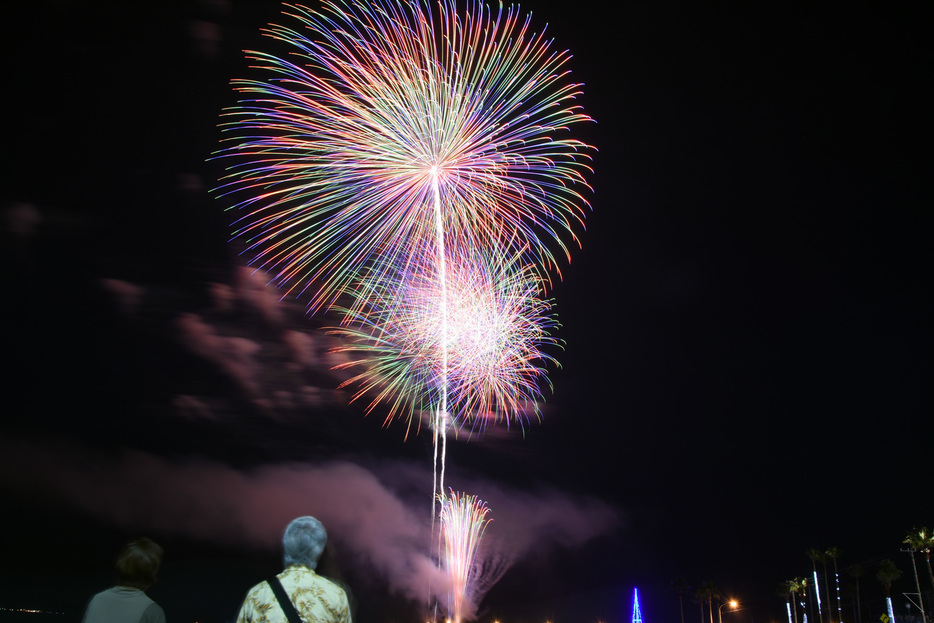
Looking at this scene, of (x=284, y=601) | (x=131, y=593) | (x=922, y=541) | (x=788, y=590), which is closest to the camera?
(x=284, y=601)

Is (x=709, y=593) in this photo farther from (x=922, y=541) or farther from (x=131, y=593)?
(x=131, y=593)

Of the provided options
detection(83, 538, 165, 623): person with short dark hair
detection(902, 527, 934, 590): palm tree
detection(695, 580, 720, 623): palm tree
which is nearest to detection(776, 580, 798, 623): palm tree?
detection(695, 580, 720, 623): palm tree

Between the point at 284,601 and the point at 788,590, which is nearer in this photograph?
the point at 284,601

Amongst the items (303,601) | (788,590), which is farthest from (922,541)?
(303,601)

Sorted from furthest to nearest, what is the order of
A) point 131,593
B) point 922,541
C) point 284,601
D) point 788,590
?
point 788,590 → point 922,541 → point 131,593 → point 284,601

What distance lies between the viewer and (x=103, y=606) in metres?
4.27

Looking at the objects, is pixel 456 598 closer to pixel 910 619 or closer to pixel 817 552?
pixel 910 619

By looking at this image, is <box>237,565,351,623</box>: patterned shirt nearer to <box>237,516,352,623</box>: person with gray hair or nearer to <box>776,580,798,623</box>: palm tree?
<box>237,516,352,623</box>: person with gray hair

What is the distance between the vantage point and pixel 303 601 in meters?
3.71

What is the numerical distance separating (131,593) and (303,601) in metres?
1.39

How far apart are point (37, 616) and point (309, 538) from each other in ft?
703

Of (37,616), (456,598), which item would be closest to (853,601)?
(456,598)

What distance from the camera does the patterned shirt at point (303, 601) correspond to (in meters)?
3.68

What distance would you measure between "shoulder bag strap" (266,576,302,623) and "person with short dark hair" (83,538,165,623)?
1073 mm
